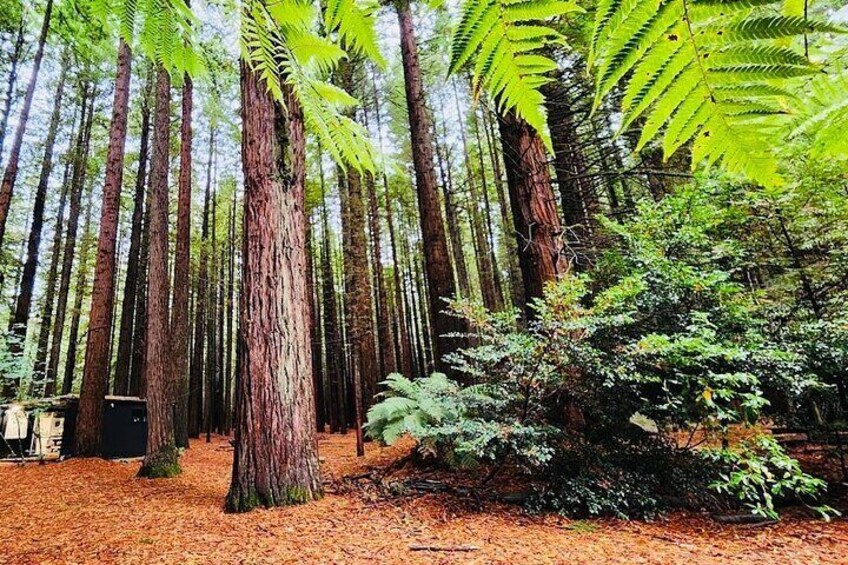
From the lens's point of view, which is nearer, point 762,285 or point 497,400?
point 497,400

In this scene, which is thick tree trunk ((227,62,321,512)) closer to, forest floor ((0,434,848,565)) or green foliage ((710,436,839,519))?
forest floor ((0,434,848,565))

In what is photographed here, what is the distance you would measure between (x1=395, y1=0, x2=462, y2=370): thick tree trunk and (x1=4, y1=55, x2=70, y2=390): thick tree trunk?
903cm

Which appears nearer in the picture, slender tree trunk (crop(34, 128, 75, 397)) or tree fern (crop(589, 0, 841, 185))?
tree fern (crop(589, 0, 841, 185))

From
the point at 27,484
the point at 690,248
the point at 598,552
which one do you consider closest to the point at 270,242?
the point at 598,552

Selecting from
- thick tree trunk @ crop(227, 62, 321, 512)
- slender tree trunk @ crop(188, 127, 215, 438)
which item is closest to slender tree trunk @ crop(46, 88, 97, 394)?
slender tree trunk @ crop(188, 127, 215, 438)

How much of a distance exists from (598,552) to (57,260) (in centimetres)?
1733

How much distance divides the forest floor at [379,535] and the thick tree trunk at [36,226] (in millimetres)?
8520

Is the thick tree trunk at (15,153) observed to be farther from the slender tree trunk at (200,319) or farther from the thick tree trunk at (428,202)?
the thick tree trunk at (428,202)

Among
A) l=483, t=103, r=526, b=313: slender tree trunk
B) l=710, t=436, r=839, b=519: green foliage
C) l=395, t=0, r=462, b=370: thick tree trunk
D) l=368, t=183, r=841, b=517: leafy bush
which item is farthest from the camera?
l=483, t=103, r=526, b=313: slender tree trunk

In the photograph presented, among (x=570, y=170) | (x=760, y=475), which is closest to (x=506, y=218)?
(x=570, y=170)

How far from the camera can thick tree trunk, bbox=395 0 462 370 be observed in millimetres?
6195

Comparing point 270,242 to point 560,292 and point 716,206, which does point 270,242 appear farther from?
point 716,206

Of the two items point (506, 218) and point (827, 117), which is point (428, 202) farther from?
point (506, 218)

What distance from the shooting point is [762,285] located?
5.90 metres
